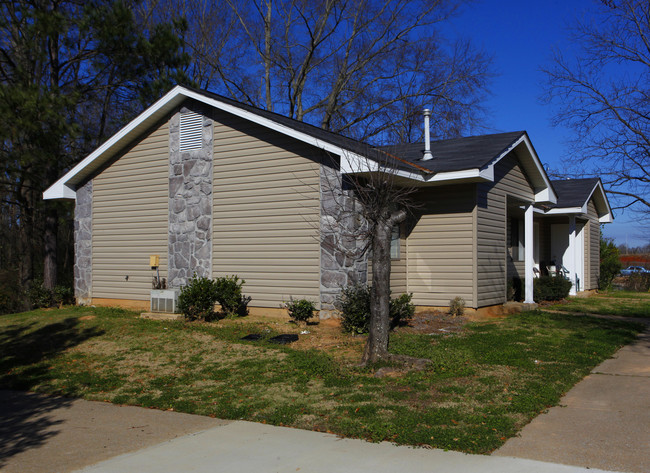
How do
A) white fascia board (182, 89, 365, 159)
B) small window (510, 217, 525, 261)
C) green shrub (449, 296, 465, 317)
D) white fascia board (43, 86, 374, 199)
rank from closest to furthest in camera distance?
white fascia board (182, 89, 365, 159) < white fascia board (43, 86, 374, 199) < green shrub (449, 296, 465, 317) < small window (510, 217, 525, 261)

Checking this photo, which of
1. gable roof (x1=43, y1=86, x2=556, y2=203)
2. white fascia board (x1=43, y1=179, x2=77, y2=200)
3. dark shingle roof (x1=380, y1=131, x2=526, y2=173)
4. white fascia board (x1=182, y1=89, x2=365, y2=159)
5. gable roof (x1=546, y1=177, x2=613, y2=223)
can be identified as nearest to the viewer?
gable roof (x1=43, y1=86, x2=556, y2=203)

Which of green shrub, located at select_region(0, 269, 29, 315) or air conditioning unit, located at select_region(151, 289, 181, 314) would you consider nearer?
air conditioning unit, located at select_region(151, 289, 181, 314)

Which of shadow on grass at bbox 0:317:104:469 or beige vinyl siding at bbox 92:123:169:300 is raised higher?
beige vinyl siding at bbox 92:123:169:300

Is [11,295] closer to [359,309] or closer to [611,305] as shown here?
[359,309]

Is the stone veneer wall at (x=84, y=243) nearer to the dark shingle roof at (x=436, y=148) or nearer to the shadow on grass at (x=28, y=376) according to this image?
the shadow on grass at (x=28, y=376)

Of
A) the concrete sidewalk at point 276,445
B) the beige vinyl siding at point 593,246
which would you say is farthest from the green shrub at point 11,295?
the beige vinyl siding at point 593,246

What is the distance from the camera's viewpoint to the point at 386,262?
8.26 meters

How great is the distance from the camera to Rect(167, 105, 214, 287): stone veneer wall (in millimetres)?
13836

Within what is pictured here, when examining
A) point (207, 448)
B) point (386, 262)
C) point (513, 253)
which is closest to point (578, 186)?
point (513, 253)

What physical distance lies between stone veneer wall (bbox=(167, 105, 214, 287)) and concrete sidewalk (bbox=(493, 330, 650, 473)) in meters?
9.09

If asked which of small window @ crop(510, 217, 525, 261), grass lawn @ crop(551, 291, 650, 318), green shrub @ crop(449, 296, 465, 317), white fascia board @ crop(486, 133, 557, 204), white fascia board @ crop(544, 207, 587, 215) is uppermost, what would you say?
white fascia board @ crop(486, 133, 557, 204)

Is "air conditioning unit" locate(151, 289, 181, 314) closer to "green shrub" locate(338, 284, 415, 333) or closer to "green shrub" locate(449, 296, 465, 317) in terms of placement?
"green shrub" locate(338, 284, 415, 333)

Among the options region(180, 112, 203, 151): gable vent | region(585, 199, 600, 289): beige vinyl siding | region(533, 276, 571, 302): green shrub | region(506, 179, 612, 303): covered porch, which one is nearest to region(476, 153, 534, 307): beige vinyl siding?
region(533, 276, 571, 302): green shrub

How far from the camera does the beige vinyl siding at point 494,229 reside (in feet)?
43.8
